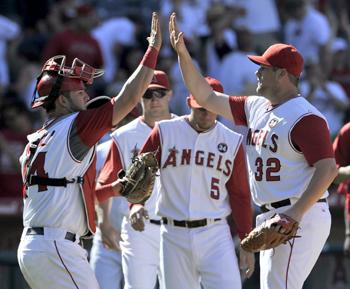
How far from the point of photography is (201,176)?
7.32m

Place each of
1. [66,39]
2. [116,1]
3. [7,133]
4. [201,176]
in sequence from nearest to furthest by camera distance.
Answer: [201,176] → [7,133] → [66,39] → [116,1]

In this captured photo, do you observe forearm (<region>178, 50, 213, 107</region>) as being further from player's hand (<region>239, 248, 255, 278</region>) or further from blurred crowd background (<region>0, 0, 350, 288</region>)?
blurred crowd background (<region>0, 0, 350, 288</region>)

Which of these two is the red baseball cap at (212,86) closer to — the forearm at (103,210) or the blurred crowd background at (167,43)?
the forearm at (103,210)

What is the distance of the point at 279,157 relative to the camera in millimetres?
6359

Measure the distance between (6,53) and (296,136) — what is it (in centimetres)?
720

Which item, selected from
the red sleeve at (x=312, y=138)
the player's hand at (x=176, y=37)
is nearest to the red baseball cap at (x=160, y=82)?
the player's hand at (x=176, y=37)

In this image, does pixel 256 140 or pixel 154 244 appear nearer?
pixel 256 140

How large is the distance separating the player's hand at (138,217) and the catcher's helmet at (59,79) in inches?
50.7

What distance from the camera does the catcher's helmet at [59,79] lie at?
251 inches

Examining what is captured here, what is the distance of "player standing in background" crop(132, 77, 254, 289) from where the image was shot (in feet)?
23.4

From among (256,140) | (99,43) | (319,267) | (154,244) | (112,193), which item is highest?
(99,43)

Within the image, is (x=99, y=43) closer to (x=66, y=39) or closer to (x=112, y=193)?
(x=66, y=39)

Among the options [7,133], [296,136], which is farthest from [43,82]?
[7,133]

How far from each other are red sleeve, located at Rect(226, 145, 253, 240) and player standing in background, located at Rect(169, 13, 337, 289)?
742mm
